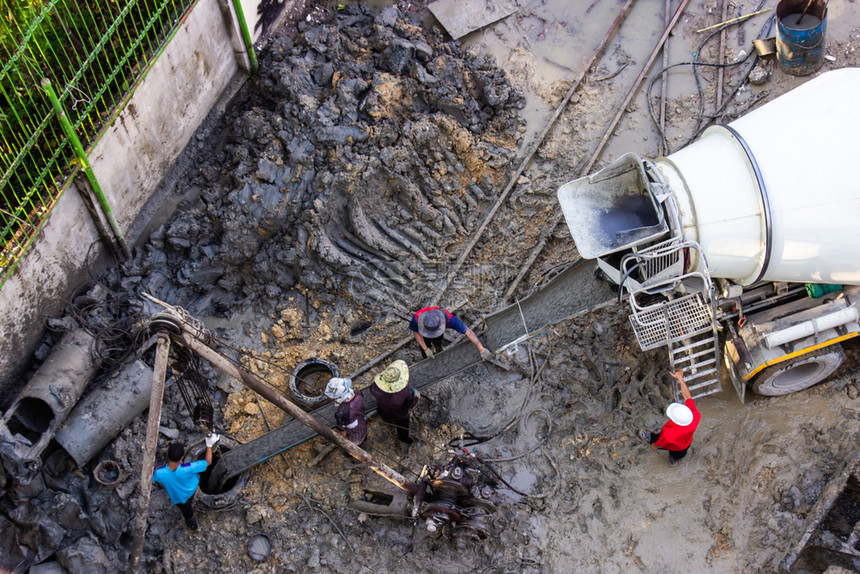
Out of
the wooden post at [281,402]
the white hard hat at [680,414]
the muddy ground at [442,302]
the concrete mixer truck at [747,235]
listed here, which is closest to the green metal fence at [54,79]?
the muddy ground at [442,302]

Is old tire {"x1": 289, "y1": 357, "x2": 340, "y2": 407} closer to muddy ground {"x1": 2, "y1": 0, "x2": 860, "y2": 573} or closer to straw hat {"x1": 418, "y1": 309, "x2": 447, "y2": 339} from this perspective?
muddy ground {"x1": 2, "y1": 0, "x2": 860, "y2": 573}

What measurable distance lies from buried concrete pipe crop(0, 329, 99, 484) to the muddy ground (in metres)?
0.48

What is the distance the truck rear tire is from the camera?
7621 mm

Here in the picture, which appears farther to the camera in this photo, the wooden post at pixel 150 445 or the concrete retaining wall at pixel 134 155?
the concrete retaining wall at pixel 134 155

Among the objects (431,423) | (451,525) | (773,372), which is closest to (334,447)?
(431,423)

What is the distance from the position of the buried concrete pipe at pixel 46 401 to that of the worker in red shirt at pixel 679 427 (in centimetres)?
605

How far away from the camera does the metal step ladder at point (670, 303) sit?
7.23 meters

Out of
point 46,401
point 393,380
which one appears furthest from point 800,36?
point 46,401

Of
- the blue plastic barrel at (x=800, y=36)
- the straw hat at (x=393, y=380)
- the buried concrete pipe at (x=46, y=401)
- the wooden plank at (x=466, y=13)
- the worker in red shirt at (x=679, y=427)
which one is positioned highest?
the wooden plank at (x=466, y=13)

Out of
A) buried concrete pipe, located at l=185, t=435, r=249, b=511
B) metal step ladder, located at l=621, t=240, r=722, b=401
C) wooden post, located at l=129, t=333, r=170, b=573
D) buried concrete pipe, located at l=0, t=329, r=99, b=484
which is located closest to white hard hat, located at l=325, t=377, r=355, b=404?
buried concrete pipe, located at l=185, t=435, r=249, b=511

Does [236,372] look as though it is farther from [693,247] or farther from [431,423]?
[693,247]

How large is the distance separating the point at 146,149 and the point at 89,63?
3.83 ft

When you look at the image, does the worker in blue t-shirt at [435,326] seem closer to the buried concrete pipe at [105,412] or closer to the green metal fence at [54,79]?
the buried concrete pipe at [105,412]

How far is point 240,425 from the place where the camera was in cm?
834
